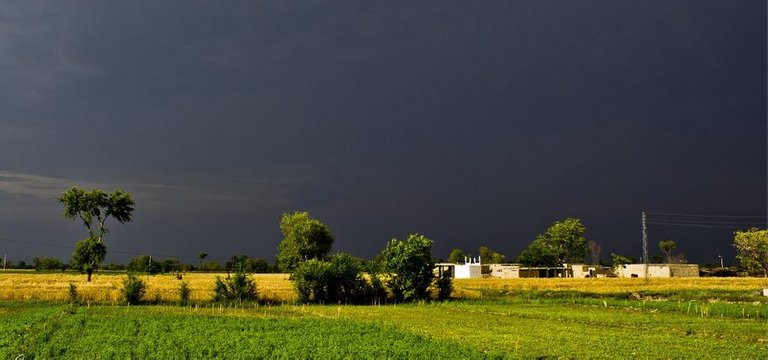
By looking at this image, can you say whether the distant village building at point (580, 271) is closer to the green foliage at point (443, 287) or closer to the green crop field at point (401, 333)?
the green foliage at point (443, 287)

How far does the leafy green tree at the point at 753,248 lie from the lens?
125881 mm

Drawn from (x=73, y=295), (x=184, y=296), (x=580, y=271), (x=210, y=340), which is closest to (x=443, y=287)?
(x=184, y=296)

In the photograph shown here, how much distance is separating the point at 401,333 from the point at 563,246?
126137 millimetres

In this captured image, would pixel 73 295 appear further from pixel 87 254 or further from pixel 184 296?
pixel 87 254

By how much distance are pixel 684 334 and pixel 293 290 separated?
44106 mm

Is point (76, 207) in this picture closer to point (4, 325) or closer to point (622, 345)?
point (4, 325)

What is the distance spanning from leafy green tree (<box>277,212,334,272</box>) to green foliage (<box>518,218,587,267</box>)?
2578 inches

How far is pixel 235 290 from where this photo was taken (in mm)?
62094

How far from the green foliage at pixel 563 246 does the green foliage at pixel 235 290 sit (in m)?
104

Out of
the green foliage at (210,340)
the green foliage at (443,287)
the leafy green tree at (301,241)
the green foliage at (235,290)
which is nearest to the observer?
the green foliage at (210,340)

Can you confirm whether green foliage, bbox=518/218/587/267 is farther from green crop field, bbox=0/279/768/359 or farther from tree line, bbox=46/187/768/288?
green crop field, bbox=0/279/768/359

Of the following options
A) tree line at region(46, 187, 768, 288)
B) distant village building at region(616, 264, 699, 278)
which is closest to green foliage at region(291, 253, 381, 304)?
tree line at region(46, 187, 768, 288)

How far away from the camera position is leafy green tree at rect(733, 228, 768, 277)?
126 metres

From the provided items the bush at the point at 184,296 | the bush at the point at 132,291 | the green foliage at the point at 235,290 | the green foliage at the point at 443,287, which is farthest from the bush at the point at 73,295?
the green foliage at the point at 443,287
